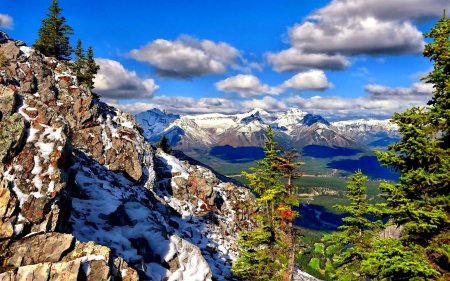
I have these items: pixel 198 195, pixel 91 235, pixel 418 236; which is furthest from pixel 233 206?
pixel 418 236

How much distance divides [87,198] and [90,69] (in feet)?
157

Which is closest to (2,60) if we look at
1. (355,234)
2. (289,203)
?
(289,203)

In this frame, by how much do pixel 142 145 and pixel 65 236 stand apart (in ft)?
137

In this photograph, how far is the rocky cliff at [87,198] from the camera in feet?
61.2

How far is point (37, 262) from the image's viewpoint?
1798cm

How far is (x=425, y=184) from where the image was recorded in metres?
13.3

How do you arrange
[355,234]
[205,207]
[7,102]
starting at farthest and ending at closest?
1. [205,207]
2. [355,234]
3. [7,102]

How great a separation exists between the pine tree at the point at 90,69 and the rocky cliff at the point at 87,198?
36.4 ft

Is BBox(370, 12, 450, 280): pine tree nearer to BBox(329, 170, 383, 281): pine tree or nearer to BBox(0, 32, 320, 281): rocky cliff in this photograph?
BBox(329, 170, 383, 281): pine tree

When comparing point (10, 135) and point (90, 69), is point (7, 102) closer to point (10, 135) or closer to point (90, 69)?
point (10, 135)

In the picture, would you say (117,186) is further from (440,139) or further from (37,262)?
(440,139)

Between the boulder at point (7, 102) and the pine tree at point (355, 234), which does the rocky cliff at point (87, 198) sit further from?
the pine tree at point (355, 234)

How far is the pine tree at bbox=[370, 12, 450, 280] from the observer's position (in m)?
12.4

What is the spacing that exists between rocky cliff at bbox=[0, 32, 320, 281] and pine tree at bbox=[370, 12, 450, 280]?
16319 mm
